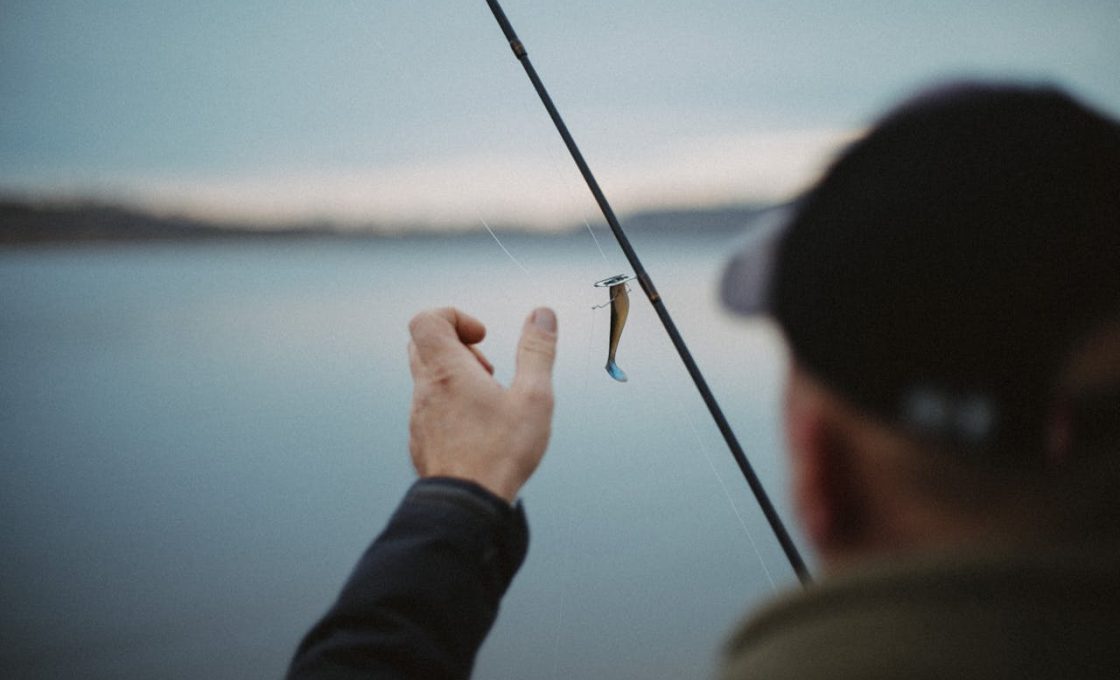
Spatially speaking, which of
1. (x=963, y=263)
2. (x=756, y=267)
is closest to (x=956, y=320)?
(x=963, y=263)

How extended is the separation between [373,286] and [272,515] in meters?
12.6

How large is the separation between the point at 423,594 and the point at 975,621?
399 mm

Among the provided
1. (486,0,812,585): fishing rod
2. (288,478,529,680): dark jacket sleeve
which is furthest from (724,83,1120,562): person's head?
(486,0,812,585): fishing rod

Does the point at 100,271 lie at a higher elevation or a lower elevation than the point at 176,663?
higher

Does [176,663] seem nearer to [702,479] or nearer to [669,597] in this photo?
[669,597]

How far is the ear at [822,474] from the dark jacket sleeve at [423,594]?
0.94ft

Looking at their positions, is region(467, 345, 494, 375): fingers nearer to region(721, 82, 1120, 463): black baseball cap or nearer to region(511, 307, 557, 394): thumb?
region(511, 307, 557, 394): thumb

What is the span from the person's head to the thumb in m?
0.31

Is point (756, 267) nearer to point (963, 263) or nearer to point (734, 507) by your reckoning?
point (963, 263)

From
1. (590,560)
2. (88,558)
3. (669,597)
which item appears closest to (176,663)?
(88,558)

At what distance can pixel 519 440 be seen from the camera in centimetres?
71

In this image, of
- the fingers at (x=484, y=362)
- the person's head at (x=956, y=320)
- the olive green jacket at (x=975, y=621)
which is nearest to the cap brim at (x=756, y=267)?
the person's head at (x=956, y=320)

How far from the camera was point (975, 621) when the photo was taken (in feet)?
1.19

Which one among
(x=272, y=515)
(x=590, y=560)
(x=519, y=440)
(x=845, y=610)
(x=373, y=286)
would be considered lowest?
(x=590, y=560)
